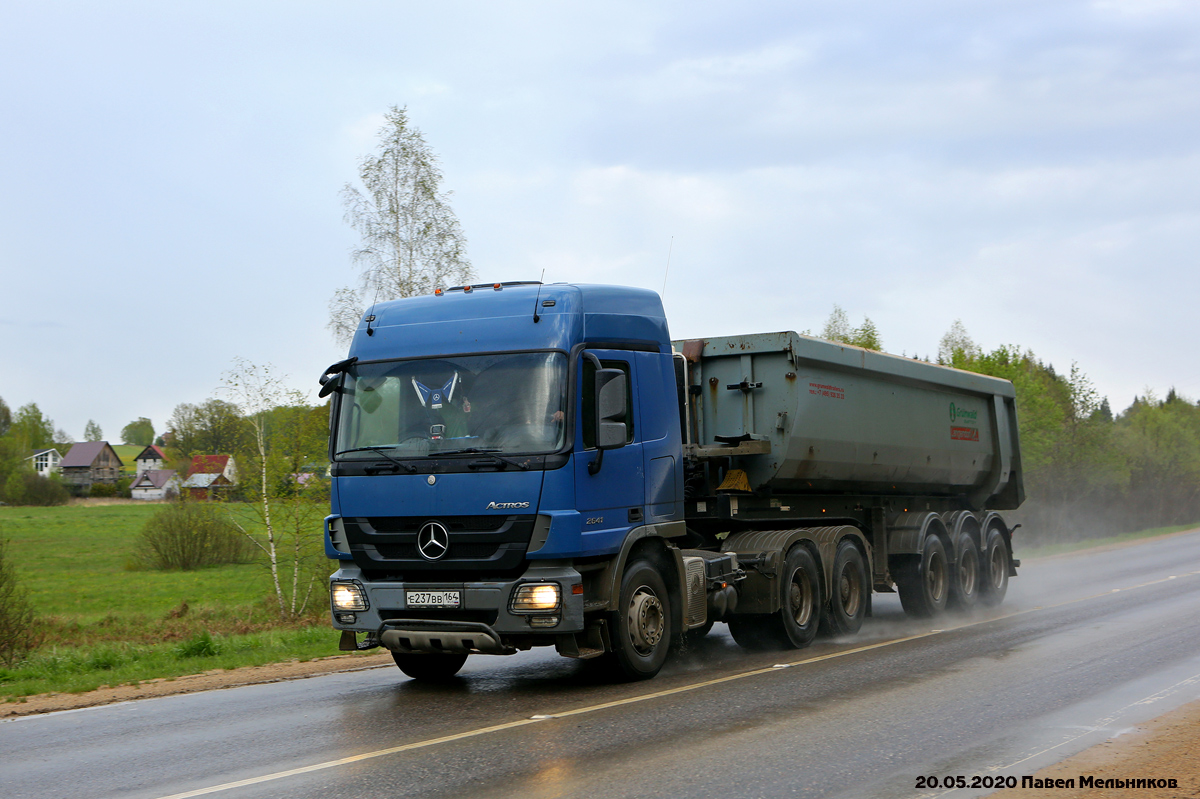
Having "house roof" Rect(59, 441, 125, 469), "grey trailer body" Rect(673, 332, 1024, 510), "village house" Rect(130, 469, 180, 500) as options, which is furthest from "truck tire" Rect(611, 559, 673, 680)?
"house roof" Rect(59, 441, 125, 469)

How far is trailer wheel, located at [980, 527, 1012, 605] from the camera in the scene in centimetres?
1598

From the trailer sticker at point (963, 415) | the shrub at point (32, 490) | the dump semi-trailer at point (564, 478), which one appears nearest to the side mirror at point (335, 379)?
the dump semi-trailer at point (564, 478)

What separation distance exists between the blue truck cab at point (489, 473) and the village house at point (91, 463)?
451 ft

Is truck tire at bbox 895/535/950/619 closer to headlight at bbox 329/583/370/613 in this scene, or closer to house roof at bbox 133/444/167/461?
headlight at bbox 329/583/370/613

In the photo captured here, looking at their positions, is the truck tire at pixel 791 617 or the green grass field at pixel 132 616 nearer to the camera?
the truck tire at pixel 791 617

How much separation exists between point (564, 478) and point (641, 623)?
1.70 meters

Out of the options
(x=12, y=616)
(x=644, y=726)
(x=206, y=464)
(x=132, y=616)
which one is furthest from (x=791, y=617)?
(x=132, y=616)

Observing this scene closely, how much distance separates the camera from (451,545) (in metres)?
8.12

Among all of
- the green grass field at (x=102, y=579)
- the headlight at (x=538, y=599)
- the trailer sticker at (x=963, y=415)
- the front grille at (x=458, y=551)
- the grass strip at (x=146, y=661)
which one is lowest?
the green grass field at (x=102, y=579)

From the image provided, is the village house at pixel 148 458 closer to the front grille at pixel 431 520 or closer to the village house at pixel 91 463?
the village house at pixel 91 463

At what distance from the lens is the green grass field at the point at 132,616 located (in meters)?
11.3

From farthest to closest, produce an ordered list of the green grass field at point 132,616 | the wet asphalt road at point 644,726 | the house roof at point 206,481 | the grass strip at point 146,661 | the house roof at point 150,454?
the house roof at point 150,454, the house roof at point 206,481, the green grass field at point 132,616, the grass strip at point 146,661, the wet asphalt road at point 644,726

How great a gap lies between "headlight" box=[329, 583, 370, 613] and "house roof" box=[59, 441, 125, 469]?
144 meters

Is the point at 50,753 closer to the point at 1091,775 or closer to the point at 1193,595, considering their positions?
the point at 1091,775
